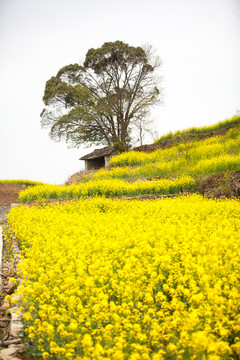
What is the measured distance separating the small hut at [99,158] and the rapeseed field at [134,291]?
16309mm

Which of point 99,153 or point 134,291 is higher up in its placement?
point 99,153

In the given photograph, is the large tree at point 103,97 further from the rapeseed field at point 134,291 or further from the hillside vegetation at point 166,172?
the rapeseed field at point 134,291

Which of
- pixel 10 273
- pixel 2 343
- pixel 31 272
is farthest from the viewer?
pixel 10 273

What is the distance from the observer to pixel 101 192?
48.0ft

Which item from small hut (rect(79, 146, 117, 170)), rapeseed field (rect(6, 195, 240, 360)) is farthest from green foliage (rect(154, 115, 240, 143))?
rapeseed field (rect(6, 195, 240, 360))

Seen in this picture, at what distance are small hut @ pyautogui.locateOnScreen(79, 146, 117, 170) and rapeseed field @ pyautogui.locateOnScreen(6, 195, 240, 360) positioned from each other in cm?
1631

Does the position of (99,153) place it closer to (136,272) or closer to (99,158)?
(99,158)

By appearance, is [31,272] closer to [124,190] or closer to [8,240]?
[8,240]

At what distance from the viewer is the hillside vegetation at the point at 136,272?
9.43 feet

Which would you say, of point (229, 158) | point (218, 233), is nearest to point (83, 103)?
point (229, 158)

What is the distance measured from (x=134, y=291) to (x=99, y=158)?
927 inches

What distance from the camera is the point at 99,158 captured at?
2700cm

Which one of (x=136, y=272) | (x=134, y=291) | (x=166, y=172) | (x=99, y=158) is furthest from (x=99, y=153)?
(x=134, y=291)

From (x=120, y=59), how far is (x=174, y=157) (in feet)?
39.1
